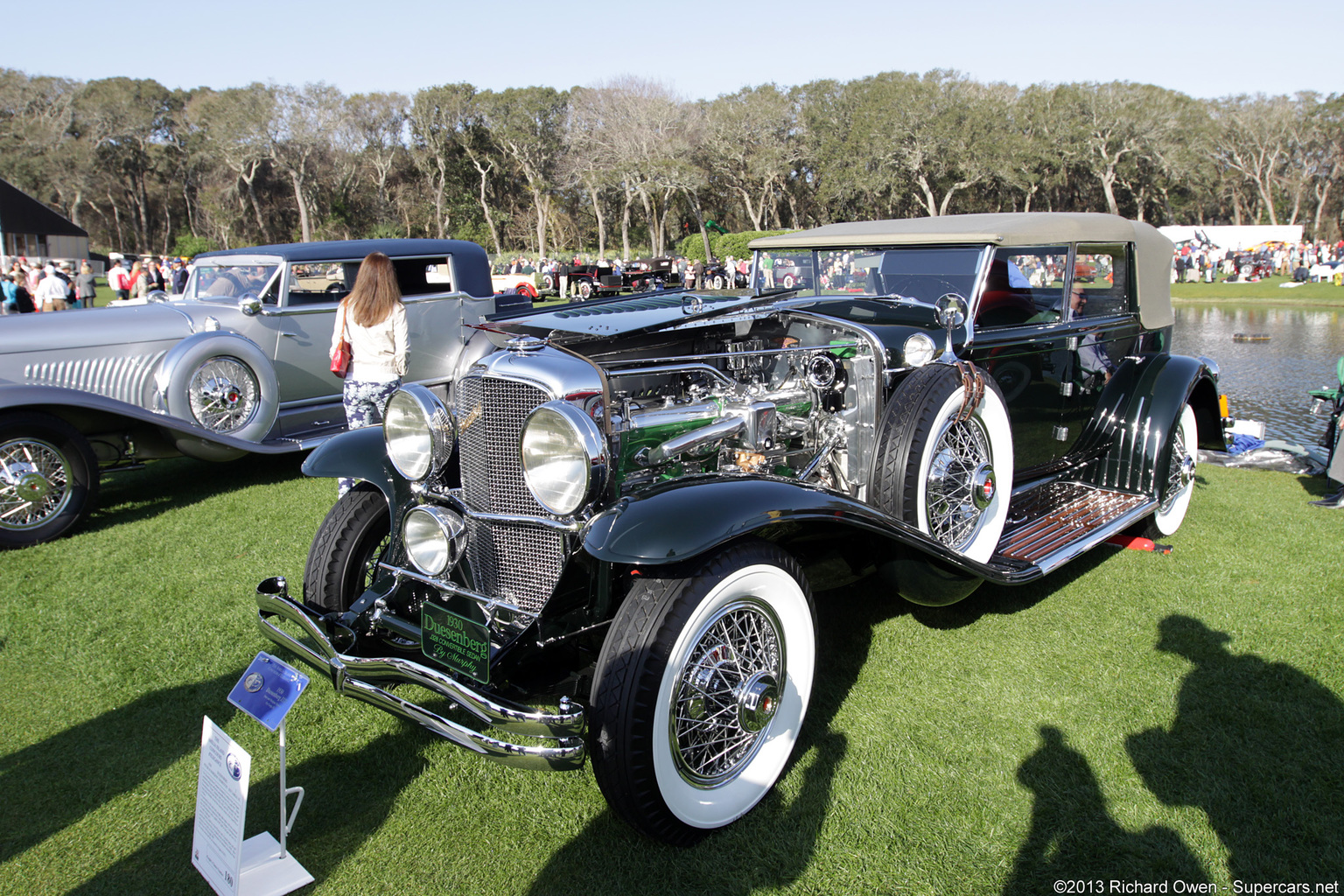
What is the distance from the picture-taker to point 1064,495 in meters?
4.64

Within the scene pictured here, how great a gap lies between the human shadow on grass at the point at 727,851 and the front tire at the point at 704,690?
72 mm

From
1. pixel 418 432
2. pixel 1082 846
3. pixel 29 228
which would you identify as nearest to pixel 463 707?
pixel 418 432

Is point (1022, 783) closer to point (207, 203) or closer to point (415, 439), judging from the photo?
point (415, 439)

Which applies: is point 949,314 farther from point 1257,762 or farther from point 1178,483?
point 1178,483

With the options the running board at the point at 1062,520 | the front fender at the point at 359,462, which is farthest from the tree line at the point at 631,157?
the front fender at the point at 359,462

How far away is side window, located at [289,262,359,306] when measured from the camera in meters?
7.22

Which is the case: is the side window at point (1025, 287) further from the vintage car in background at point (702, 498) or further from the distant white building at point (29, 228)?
the distant white building at point (29, 228)

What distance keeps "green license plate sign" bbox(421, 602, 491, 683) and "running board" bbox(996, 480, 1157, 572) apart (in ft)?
8.25

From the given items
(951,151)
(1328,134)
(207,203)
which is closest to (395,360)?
(951,151)

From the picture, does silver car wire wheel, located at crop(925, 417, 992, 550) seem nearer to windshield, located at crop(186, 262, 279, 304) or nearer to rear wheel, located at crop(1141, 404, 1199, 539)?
rear wheel, located at crop(1141, 404, 1199, 539)

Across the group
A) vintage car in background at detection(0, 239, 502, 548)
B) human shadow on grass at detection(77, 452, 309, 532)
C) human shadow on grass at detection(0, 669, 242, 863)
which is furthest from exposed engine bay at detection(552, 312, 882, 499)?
human shadow on grass at detection(77, 452, 309, 532)

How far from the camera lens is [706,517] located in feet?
7.55

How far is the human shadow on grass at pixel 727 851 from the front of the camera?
2279mm

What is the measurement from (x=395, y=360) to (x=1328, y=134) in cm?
5985
